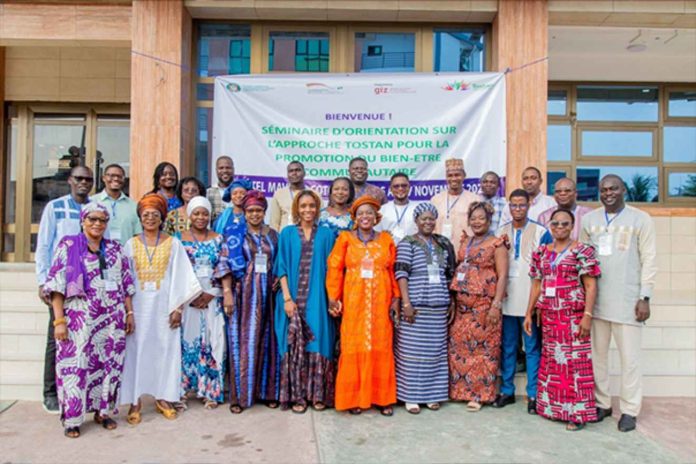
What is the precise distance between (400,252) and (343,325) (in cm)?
68

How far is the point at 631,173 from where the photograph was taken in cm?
856

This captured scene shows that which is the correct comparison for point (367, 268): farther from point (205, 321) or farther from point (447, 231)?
point (205, 321)

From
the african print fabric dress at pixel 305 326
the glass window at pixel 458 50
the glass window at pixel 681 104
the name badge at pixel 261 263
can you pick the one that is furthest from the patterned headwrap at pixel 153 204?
the glass window at pixel 681 104

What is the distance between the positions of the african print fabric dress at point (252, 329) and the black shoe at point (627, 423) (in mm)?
2421

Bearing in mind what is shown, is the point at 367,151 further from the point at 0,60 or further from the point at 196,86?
the point at 0,60

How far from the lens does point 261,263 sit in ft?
13.0

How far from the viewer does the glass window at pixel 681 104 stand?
28.1 feet

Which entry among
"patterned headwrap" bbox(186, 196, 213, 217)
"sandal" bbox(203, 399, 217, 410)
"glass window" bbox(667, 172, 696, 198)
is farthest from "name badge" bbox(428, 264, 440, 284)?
"glass window" bbox(667, 172, 696, 198)

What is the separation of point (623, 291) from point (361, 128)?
3.03m

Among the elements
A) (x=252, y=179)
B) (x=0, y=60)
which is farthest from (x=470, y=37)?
(x=0, y=60)

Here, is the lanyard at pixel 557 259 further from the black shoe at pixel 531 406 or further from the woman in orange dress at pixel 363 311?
the woman in orange dress at pixel 363 311

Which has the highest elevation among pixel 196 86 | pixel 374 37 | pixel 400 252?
pixel 374 37

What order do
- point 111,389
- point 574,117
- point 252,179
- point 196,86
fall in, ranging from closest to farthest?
point 111,389 < point 252,179 < point 196,86 < point 574,117

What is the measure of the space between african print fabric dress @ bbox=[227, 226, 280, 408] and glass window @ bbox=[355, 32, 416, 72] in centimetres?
306
